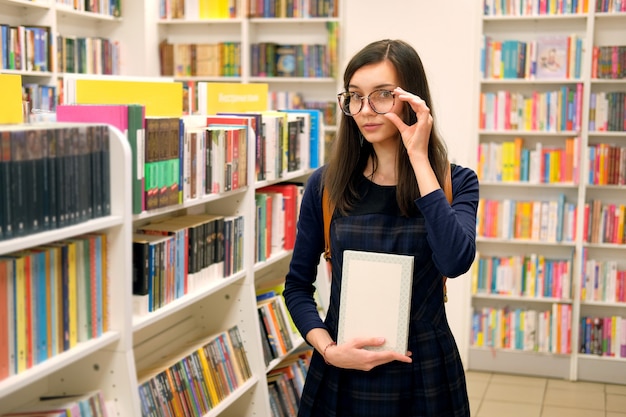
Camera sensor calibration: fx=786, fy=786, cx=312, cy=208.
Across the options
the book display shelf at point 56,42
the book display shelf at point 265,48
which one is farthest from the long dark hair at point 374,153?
the book display shelf at point 265,48

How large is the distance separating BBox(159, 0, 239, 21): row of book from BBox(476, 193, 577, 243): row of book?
2428 millimetres

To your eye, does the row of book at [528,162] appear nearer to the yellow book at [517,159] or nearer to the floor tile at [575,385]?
the yellow book at [517,159]

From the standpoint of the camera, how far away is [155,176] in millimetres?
2285

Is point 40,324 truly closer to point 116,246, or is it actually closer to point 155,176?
point 116,246

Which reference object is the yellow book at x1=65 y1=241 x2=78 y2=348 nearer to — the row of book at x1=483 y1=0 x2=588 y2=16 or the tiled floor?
the tiled floor

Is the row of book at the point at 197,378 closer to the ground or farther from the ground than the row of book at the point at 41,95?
closer to the ground

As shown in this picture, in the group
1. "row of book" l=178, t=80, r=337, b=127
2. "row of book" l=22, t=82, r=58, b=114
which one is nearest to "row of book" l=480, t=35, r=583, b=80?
"row of book" l=178, t=80, r=337, b=127

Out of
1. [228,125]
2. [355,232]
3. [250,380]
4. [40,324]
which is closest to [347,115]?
[355,232]

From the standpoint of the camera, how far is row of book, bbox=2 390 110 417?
201 centimetres

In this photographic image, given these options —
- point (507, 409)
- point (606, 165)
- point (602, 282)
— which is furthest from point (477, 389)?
point (606, 165)

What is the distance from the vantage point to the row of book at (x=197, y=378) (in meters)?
2.49

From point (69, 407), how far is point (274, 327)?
Result: 52.9 inches

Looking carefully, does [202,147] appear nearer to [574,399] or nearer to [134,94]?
[134,94]

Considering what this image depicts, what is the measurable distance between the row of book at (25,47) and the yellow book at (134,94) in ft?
8.67
